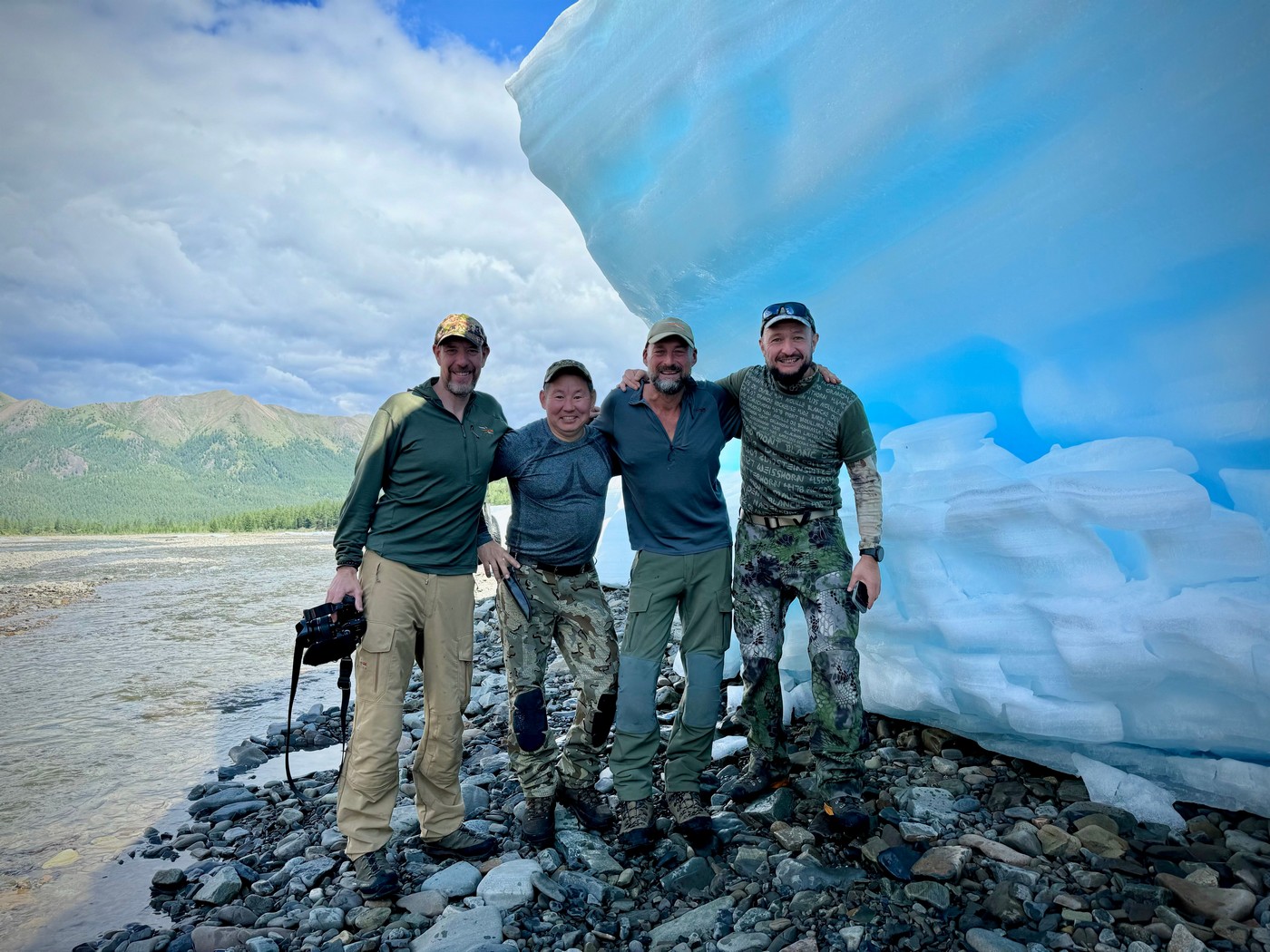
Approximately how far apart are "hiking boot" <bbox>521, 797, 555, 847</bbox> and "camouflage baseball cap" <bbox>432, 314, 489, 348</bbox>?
6.55 ft

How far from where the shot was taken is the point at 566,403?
10.5ft

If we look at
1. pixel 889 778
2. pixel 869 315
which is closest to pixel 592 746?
pixel 889 778

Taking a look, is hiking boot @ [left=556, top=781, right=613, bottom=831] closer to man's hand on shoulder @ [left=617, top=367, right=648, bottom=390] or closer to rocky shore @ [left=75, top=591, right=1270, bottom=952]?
rocky shore @ [left=75, top=591, right=1270, bottom=952]

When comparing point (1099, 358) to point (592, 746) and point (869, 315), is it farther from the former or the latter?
point (592, 746)

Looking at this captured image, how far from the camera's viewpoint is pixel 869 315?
14.9 feet

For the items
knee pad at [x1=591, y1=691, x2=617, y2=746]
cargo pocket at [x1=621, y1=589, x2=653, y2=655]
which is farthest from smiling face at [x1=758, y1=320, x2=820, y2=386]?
knee pad at [x1=591, y1=691, x2=617, y2=746]

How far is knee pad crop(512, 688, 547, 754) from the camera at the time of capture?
10.1 ft

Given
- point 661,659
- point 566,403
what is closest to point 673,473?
point 566,403

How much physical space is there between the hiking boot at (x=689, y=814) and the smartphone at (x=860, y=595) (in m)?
1.06

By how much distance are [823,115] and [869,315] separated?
1.22 m

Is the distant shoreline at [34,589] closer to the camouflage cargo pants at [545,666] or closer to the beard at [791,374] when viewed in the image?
the camouflage cargo pants at [545,666]

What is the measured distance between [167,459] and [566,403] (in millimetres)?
132887

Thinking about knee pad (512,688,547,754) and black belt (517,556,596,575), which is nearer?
knee pad (512,688,547,754)

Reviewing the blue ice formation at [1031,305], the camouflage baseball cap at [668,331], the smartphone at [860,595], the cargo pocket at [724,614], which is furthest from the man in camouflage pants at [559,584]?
the blue ice formation at [1031,305]
